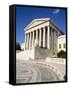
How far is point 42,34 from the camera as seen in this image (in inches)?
88.4

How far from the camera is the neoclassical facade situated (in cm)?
221

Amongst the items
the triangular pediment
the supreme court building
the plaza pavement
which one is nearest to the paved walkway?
the plaza pavement

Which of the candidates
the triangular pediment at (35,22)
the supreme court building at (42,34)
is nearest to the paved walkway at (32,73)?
the supreme court building at (42,34)

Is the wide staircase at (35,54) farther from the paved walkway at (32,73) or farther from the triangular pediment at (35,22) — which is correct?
the triangular pediment at (35,22)

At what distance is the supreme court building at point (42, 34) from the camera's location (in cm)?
221

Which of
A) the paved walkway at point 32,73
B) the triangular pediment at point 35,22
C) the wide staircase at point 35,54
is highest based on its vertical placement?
the triangular pediment at point 35,22

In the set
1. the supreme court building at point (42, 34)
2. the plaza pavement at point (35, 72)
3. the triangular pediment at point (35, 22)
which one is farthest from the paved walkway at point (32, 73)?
the triangular pediment at point (35, 22)

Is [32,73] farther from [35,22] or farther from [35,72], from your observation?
[35,22]

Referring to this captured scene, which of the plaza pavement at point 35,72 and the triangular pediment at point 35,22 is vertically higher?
the triangular pediment at point 35,22

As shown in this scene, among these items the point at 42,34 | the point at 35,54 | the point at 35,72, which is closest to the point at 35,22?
the point at 42,34

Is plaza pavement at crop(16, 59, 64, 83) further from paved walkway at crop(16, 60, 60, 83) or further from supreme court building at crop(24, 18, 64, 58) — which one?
supreme court building at crop(24, 18, 64, 58)

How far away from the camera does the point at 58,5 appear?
233 centimetres
